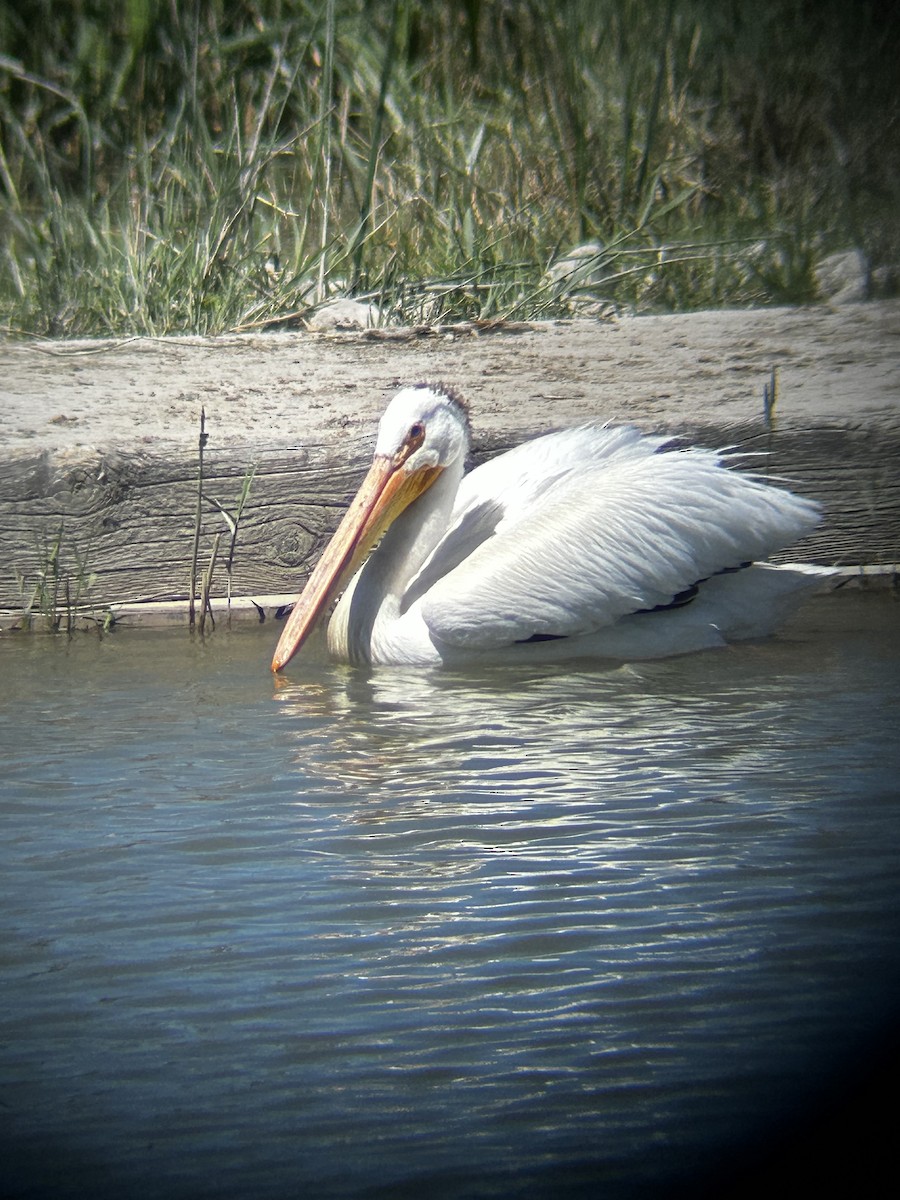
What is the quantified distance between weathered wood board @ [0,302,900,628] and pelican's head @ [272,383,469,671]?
0.35 metres

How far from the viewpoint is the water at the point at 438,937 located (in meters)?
1.64

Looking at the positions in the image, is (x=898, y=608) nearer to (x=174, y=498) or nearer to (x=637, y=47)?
(x=174, y=498)

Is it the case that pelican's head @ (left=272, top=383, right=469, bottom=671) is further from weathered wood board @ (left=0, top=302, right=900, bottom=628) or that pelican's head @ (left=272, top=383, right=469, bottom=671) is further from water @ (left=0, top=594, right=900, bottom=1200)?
water @ (left=0, top=594, right=900, bottom=1200)

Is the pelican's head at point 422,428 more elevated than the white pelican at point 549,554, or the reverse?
the pelican's head at point 422,428

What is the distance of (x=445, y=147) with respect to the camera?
252 inches

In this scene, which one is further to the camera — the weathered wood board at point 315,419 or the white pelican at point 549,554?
the weathered wood board at point 315,419

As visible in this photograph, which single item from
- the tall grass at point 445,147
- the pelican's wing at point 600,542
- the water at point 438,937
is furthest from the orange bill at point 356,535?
the tall grass at point 445,147

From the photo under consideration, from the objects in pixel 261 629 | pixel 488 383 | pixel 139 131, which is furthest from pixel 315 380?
pixel 139 131

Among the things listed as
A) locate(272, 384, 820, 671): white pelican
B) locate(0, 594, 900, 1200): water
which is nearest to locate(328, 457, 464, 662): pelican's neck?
locate(272, 384, 820, 671): white pelican

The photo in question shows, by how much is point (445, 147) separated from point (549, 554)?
10.1 ft

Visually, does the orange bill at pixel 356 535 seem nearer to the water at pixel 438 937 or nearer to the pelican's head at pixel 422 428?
the pelican's head at pixel 422 428

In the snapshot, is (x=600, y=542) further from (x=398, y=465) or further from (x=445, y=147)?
(x=445, y=147)

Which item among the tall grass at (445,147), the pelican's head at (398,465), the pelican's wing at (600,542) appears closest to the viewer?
the pelican's wing at (600,542)

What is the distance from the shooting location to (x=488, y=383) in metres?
4.84
